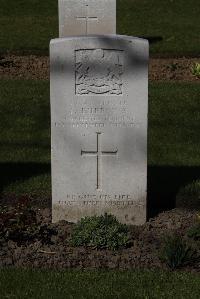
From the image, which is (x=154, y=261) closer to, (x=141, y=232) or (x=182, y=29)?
(x=141, y=232)

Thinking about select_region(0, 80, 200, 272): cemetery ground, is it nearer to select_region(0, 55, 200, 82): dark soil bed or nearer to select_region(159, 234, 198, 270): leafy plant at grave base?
select_region(159, 234, 198, 270): leafy plant at grave base

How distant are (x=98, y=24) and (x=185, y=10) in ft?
28.5

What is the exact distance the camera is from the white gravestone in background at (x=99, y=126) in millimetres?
6434

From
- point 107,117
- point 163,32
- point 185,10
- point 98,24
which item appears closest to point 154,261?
point 107,117

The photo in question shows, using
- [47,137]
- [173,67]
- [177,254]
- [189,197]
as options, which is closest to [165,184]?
[189,197]

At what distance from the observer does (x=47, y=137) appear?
9969mm

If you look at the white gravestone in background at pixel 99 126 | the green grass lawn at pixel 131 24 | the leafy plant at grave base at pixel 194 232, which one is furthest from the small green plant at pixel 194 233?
the green grass lawn at pixel 131 24

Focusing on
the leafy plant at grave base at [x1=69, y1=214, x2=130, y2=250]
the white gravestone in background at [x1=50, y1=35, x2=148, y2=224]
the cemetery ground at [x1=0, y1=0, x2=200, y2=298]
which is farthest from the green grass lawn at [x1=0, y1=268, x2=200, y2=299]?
the white gravestone in background at [x1=50, y1=35, x2=148, y2=224]

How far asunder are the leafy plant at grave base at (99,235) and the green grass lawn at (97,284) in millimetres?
477

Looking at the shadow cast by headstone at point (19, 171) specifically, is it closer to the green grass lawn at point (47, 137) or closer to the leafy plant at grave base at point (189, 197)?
the green grass lawn at point (47, 137)

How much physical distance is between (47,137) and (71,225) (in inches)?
137

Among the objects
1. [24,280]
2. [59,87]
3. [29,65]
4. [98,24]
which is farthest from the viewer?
[29,65]

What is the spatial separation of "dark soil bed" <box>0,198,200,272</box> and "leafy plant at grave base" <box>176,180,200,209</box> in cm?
28

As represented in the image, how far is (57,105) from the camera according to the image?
6504mm
